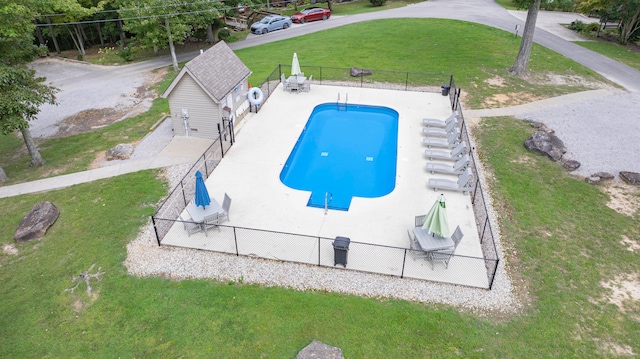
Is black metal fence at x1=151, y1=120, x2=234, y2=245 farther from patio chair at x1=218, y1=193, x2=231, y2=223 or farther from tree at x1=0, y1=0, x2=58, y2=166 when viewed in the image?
tree at x1=0, y1=0, x2=58, y2=166

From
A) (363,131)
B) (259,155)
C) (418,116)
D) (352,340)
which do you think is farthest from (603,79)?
(352,340)

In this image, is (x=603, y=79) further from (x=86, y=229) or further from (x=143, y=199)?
(x=86, y=229)

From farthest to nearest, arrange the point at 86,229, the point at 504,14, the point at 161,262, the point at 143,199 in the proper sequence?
the point at 504,14, the point at 143,199, the point at 86,229, the point at 161,262

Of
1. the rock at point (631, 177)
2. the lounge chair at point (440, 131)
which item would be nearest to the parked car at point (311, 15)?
the lounge chair at point (440, 131)

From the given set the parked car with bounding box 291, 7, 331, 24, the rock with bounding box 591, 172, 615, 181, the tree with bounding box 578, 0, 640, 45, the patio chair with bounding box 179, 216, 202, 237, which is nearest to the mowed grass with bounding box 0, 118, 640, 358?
the patio chair with bounding box 179, 216, 202, 237

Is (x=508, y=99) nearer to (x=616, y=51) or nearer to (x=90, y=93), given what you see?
(x=616, y=51)

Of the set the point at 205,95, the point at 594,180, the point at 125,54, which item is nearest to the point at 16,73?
the point at 205,95

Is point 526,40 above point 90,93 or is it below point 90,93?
above
